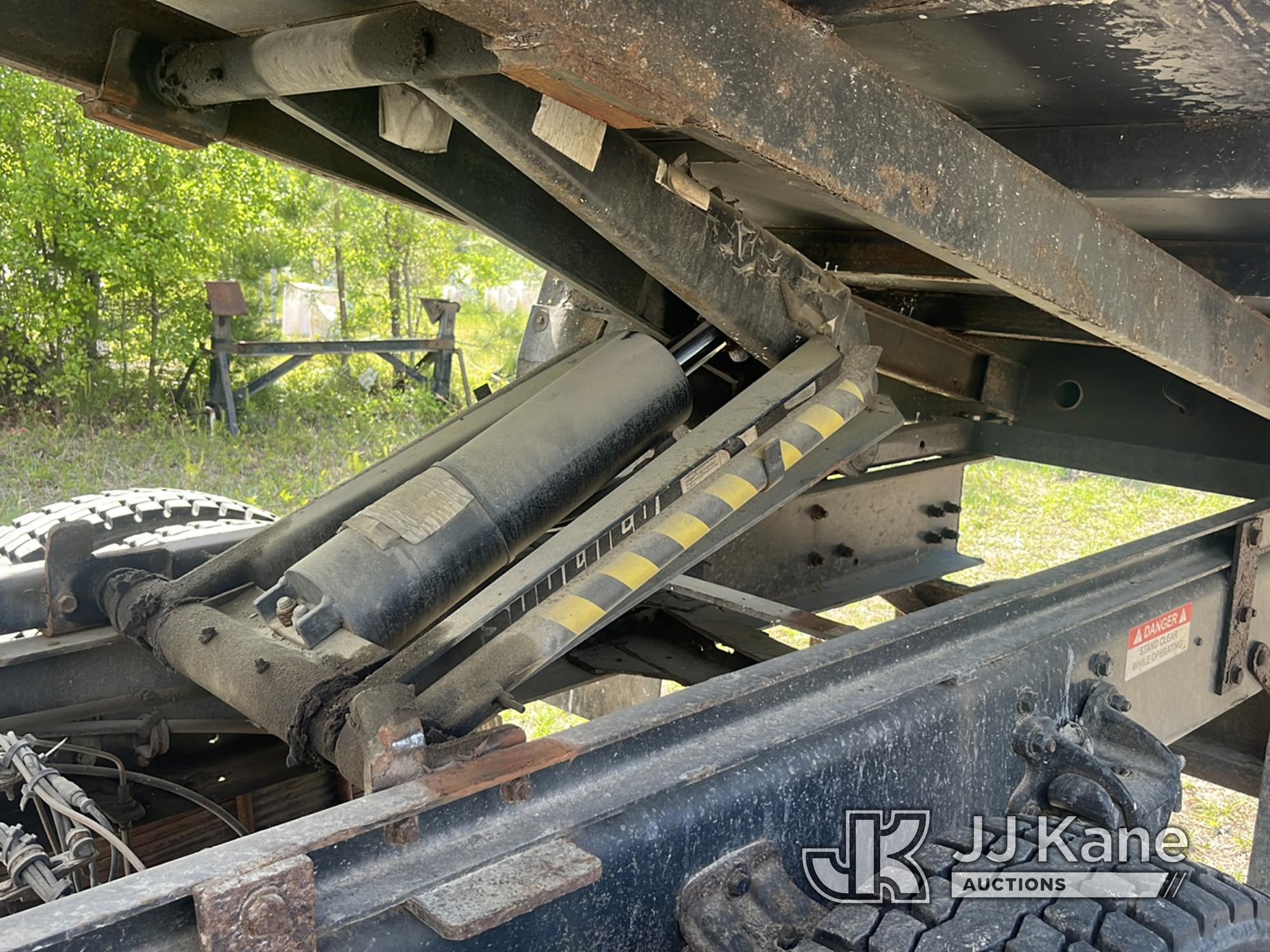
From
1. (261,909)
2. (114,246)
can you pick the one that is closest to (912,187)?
(261,909)

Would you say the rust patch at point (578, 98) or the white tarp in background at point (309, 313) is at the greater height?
the rust patch at point (578, 98)

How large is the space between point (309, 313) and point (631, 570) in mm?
14417

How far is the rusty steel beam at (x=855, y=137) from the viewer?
109 centimetres

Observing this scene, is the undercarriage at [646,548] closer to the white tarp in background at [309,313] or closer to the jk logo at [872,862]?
the jk logo at [872,862]

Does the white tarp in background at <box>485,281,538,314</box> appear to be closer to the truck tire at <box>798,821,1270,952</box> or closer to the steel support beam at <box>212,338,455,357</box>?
the steel support beam at <box>212,338,455,357</box>

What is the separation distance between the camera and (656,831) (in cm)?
144

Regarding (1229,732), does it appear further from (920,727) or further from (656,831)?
(656,831)

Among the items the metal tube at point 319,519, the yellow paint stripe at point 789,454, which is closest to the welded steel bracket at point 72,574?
the metal tube at point 319,519

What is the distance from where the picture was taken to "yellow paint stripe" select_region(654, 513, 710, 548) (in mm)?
1831

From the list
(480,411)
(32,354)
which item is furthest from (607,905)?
(32,354)

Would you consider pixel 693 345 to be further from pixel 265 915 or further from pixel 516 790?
pixel 265 915

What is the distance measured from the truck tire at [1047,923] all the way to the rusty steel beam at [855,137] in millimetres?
856

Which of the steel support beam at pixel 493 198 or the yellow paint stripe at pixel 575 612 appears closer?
the yellow paint stripe at pixel 575 612

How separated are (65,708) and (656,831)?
1409 millimetres
